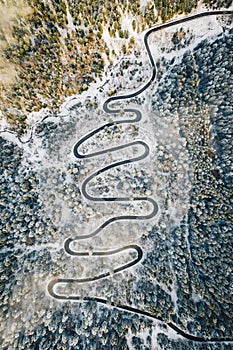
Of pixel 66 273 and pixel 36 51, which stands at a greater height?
pixel 36 51

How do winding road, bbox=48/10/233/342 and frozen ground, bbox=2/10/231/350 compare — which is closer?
frozen ground, bbox=2/10/231/350

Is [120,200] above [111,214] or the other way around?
above

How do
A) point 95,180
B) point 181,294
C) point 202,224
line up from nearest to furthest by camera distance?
1. point 181,294
2. point 202,224
3. point 95,180

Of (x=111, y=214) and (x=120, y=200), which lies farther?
(x=120, y=200)

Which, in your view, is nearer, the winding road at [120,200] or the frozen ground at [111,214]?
the frozen ground at [111,214]

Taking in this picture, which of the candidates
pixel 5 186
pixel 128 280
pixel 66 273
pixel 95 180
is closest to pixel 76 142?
pixel 95 180

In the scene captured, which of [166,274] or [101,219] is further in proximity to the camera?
[101,219]

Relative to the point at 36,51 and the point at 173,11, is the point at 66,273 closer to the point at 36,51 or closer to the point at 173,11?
the point at 36,51

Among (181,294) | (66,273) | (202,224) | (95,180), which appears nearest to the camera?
(181,294)

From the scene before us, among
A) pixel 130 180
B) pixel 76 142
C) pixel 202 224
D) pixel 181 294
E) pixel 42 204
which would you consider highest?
pixel 76 142

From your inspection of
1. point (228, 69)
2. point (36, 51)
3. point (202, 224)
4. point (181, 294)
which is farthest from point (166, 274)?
point (36, 51)
